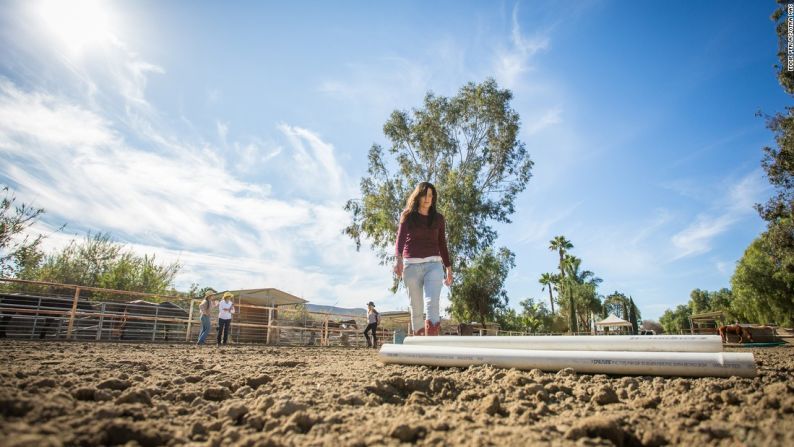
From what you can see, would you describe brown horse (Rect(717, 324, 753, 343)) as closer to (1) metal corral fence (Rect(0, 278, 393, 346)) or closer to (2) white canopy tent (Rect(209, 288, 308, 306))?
(1) metal corral fence (Rect(0, 278, 393, 346))

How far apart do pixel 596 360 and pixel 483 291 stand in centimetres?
2706

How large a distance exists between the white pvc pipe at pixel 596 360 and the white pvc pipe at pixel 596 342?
301 mm

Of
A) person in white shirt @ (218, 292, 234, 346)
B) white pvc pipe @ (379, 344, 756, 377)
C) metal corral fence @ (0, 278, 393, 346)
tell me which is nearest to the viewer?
white pvc pipe @ (379, 344, 756, 377)

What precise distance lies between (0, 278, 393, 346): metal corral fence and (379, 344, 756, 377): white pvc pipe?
736 centimetres

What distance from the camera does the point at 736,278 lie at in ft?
93.8

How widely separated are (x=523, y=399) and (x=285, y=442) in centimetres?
107

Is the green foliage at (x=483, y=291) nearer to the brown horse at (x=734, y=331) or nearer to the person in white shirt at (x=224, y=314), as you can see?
the brown horse at (x=734, y=331)

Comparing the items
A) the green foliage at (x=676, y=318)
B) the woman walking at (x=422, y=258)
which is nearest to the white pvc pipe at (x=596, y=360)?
the woman walking at (x=422, y=258)

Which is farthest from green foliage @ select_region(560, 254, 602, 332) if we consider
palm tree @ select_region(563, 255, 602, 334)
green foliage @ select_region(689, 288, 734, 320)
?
green foliage @ select_region(689, 288, 734, 320)

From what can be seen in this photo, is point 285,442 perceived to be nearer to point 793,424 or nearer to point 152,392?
point 152,392

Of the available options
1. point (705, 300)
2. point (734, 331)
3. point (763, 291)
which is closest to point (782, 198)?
point (734, 331)

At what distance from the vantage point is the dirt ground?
119 cm

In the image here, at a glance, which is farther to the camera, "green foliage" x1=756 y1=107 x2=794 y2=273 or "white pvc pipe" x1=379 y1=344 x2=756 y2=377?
"green foliage" x1=756 y1=107 x2=794 y2=273

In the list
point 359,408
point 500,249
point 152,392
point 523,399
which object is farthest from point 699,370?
point 500,249
